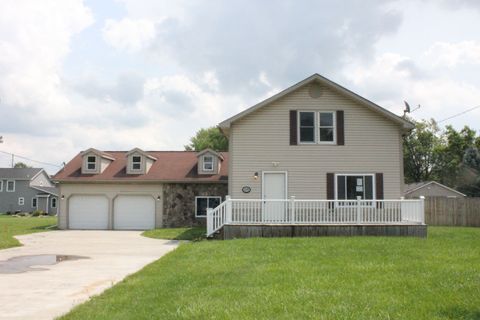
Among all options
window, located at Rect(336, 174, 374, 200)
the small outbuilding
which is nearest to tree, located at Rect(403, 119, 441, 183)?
the small outbuilding

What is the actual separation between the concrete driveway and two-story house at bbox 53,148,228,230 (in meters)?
7.72

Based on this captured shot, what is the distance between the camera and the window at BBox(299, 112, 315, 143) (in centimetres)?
2091

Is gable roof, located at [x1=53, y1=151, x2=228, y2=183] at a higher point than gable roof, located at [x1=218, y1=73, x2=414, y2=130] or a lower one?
lower

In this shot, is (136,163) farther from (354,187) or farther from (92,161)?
(354,187)

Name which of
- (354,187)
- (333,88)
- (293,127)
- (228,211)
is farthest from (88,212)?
(333,88)

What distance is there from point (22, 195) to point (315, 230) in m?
48.9

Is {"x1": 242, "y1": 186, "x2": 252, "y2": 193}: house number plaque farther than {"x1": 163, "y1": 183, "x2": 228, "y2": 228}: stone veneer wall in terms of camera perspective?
No

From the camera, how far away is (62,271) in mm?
11664

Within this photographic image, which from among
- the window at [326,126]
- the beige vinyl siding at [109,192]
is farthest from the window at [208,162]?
the window at [326,126]

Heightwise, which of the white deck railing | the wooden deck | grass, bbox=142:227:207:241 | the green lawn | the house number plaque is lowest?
grass, bbox=142:227:207:241

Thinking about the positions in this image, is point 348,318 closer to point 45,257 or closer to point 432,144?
point 45,257

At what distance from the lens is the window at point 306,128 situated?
20.9m

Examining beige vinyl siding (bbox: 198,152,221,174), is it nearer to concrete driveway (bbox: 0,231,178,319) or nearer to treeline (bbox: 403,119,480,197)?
concrete driveway (bbox: 0,231,178,319)

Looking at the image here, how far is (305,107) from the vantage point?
20875 mm
